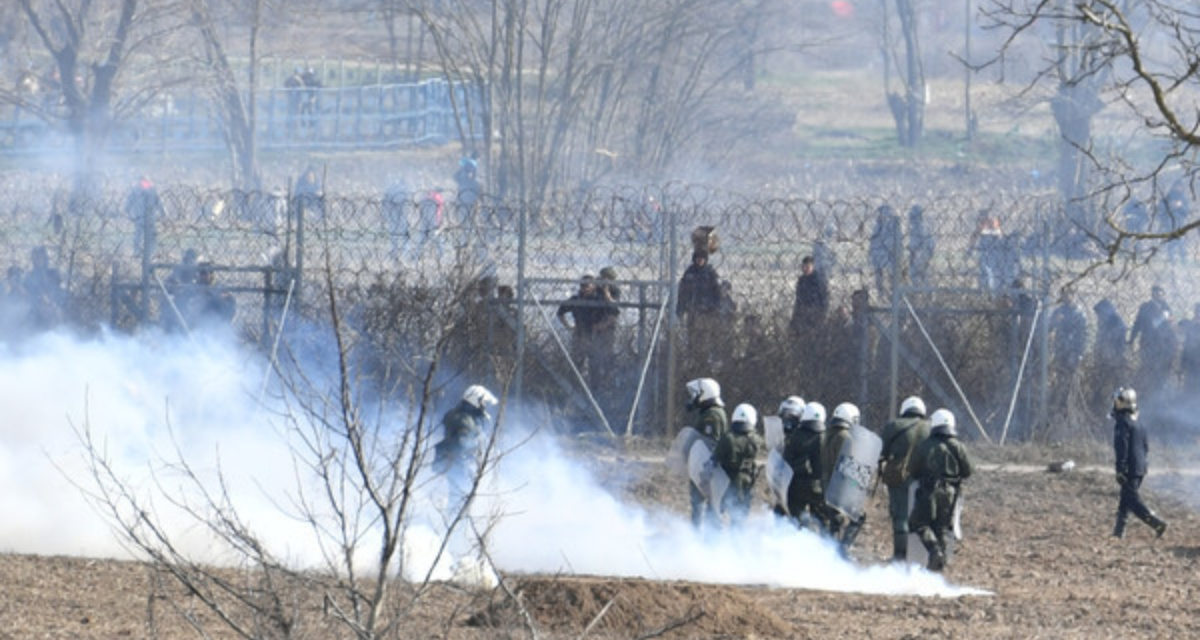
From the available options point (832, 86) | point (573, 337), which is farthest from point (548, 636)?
point (832, 86)

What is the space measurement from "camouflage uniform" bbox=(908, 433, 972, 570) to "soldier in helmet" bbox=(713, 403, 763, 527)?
121 cm

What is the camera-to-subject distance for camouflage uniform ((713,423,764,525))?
49.4 ft

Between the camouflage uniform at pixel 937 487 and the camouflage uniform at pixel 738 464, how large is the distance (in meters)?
1.21

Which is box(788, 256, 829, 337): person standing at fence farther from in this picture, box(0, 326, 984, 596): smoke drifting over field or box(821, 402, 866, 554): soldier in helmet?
box(821, 402, 866, 554): soldier in helmet

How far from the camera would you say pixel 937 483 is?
14633 mm

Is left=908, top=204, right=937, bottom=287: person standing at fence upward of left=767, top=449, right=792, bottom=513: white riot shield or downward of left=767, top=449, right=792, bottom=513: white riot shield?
upward

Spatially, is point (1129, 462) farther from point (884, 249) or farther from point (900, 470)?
point (884, 249)

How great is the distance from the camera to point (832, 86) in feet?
204

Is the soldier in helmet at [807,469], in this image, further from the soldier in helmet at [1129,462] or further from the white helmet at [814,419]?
the soldier in helmet at [1129,462]

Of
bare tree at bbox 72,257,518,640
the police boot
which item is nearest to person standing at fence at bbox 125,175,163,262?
bare tree at bbox 72,257,518,640

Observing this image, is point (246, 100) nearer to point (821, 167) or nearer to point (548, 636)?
point (821, 167)

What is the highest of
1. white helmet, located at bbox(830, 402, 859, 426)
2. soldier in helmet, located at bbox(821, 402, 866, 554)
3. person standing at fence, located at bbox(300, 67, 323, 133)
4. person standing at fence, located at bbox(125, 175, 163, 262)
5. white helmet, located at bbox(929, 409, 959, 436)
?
person standing at fence, located at bbox(300, 67, 323, 133)

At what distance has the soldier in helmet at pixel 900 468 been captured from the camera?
14922 millimetres

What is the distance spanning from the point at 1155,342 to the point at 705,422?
312 inches
